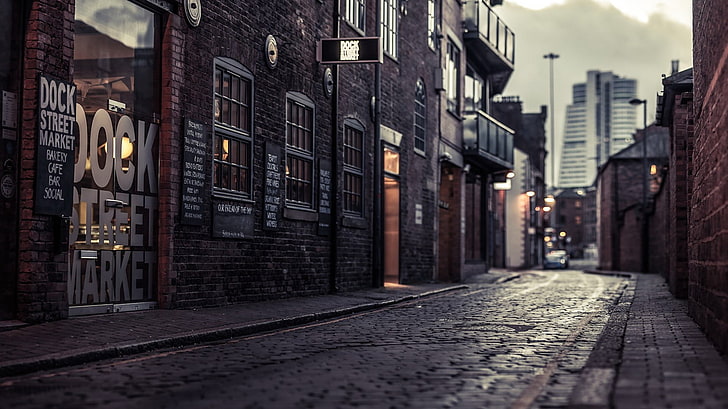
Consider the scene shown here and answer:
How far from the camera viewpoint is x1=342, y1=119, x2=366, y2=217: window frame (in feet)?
71.9

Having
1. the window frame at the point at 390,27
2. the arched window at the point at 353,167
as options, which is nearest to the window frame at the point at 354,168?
the arched window at the point at 353,167

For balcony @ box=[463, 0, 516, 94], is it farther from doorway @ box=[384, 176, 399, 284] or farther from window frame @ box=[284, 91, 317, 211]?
window frame @ box=[284, 91, 317, 211]

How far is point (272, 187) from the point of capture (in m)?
17.7

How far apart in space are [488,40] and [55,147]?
982 inches

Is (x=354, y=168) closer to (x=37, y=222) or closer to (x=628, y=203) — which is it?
(x=37, y=222)

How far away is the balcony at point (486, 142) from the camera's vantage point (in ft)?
109

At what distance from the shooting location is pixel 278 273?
18.0m

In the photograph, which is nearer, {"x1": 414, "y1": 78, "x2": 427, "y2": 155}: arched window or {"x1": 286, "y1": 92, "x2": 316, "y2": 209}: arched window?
{"x1": 286, "y1": 92, "x2": 316, "y2": 209}: arched window

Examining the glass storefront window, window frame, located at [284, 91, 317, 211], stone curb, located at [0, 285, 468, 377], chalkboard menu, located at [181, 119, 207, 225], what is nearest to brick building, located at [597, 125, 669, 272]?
window frame, located at [284, 91, 317, 211]

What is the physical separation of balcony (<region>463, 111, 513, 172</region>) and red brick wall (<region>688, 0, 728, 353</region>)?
19367 millimetres

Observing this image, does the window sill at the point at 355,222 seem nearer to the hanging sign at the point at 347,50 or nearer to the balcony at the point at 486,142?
the hanging sign at the point at 347,50

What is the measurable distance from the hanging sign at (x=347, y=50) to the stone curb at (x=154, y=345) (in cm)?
519

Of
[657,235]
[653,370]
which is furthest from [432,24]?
[653,370]

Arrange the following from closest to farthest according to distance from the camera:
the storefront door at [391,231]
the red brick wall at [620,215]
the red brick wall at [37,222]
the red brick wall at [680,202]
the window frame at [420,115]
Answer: the red brick wall at [37,222], the red brick wall at [680,202], the storefront door at [391,231], the window frame at [420,115], the red brick wall at [620,215]
